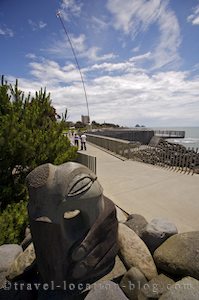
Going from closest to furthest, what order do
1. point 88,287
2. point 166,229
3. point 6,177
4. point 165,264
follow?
1. point 88,287
2. point 165,264
3. point 166,229
4. point 6,177

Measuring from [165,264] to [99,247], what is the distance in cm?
103

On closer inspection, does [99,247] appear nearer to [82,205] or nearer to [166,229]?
[82,205]

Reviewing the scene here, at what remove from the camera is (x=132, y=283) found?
2836 mm

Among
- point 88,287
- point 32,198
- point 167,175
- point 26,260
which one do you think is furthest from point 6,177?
point 167,175

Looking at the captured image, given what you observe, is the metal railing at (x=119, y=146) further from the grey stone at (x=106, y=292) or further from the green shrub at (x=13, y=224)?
the grey stone at (x=106, y=292)

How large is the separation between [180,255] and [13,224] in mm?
3376

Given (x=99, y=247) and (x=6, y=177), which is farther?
(x=6, y=177)

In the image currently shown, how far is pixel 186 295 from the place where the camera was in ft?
8.02

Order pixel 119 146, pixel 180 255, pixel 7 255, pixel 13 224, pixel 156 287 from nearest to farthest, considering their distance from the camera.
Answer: pixel 156 287 < pixel 180 255 < pixel 7 255 < pixel 13 224 < pixel 119 146

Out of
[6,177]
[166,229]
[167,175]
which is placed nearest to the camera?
[166,229]

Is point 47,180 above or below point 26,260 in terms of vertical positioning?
above

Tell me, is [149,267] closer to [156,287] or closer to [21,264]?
[156,287]

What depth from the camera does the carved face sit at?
253cm

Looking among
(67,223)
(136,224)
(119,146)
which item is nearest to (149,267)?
(136,224)
